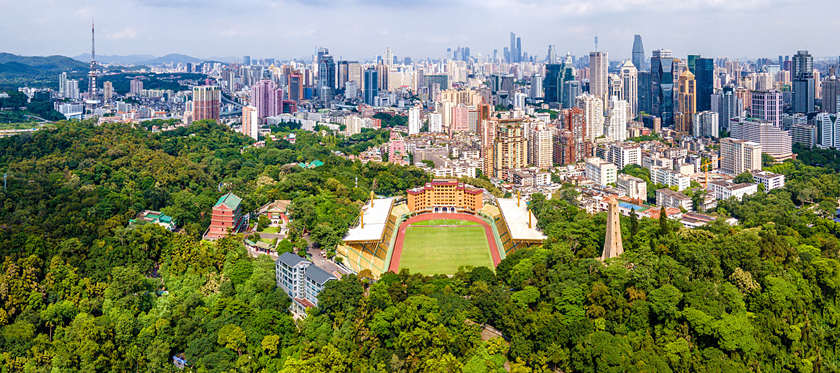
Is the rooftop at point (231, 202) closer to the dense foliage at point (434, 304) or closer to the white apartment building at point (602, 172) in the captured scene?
the dense foliage at point (434, 304)

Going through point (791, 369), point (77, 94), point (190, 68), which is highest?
point (190, 68)

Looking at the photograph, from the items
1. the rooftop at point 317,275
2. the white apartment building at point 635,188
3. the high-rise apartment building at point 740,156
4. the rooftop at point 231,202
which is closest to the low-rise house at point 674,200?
the white apartment building at point 635,188

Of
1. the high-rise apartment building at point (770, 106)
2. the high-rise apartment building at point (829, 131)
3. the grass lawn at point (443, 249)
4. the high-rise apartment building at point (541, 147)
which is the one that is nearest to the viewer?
the grass lawn at point (443, 249)

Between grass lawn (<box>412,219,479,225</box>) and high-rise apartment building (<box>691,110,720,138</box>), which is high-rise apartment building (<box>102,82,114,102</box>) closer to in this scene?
grass lawn (<box>412,219,479,225</box>)

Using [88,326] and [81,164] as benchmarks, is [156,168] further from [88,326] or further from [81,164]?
[88,326]

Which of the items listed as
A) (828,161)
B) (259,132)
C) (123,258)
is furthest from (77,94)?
(828,161)

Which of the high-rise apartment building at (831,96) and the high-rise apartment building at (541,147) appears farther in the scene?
the high-rise apartment building at (831,96)

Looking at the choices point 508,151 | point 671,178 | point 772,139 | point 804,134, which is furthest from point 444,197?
point 804,134
